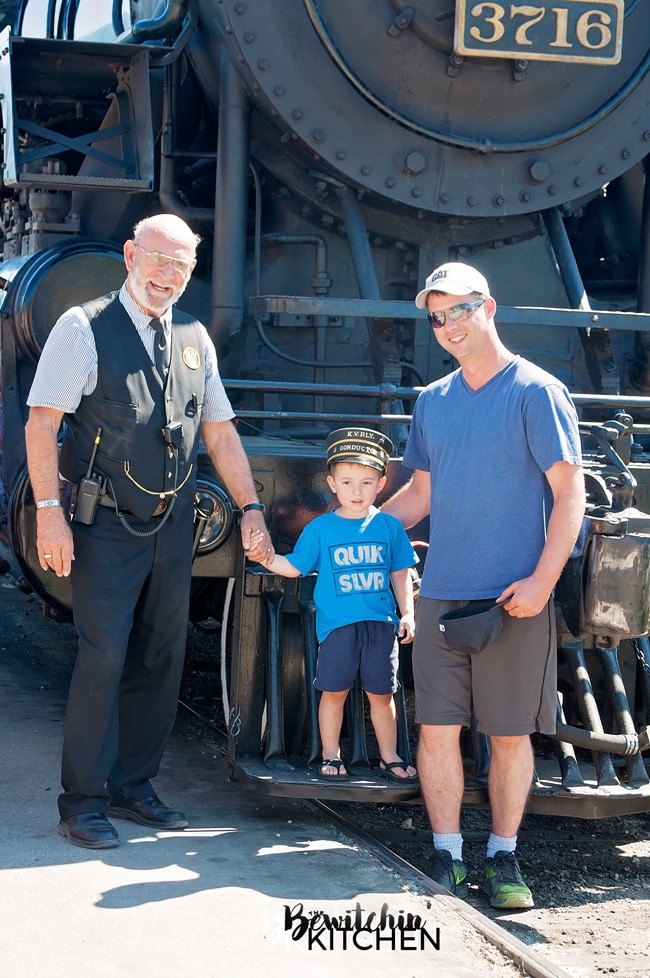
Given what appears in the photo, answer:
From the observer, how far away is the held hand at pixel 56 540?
131 inches

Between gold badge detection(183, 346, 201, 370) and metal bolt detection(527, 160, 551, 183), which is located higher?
metal bolt detection(527, 160, 551, 183)

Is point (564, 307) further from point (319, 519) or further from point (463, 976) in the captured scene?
point (463, 976)

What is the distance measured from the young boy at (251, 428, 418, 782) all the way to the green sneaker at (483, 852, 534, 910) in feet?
1.25

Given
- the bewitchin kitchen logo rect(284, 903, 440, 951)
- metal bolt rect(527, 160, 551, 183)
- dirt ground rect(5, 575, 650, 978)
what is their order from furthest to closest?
metal bolt rect(527, 160, 551, 183) → dirt ground rect(5, 575, 650, 978) → the bewitchin kitchen logo rect(284, 903, 440, 951)

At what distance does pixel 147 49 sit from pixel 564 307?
1.78 metres

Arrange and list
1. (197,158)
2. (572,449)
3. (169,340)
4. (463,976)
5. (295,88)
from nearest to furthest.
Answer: (463,976) → (572,449) → (169,340) → (295,88) → (197,158)

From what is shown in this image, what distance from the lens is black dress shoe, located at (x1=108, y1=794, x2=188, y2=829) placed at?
3574 mm

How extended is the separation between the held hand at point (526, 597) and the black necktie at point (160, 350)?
1.07m

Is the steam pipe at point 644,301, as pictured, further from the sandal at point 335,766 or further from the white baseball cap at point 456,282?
the sandal at point 335,766

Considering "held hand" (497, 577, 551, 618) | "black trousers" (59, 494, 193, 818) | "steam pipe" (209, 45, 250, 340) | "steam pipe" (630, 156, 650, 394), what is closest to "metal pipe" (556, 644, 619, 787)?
"held hand" (497, 577, 551, 618)

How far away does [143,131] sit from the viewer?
15.4 feet

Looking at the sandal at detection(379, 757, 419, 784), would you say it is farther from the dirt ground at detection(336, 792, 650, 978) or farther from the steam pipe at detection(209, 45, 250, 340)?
the steam pipe at detection(209, 45, 250, 340)

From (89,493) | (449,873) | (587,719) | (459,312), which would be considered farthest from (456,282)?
(449,873)

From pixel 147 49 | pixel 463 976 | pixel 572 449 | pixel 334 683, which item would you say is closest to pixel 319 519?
pixel 334 683
